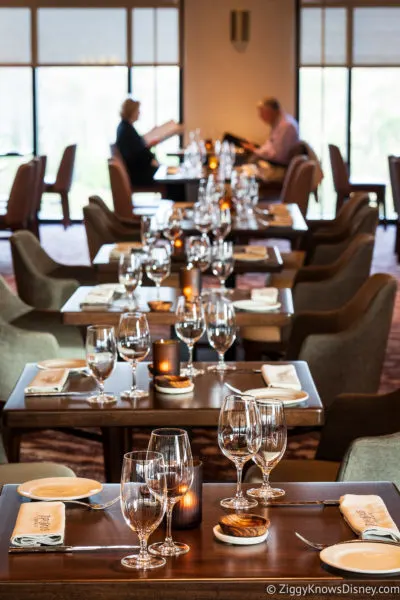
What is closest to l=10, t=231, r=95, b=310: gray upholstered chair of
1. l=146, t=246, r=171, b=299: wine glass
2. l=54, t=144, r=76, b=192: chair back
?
l=146, t=246, r=171, b=299: wine glass

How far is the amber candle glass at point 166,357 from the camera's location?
135 inches

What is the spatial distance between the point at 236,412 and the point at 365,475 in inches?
29.8

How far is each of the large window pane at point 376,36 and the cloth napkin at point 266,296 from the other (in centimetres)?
1009

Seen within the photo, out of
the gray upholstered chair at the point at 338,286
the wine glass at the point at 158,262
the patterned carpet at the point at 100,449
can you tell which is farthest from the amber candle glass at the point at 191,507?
the gray upholstered chair at the point at 338,286

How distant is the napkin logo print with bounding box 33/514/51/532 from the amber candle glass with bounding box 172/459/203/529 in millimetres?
237

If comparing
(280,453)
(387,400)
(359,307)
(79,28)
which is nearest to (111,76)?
(79,28)

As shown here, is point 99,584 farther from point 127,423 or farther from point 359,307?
point 359,307

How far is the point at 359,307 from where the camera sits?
4.74m

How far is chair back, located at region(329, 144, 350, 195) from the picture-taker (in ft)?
44.1

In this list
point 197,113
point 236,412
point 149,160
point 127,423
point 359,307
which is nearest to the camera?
point 236,412

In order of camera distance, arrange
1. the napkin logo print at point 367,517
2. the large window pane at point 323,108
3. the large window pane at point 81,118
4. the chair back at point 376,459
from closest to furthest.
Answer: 1. the napkin logo print at point 367,517
2. the chair back at point 376,459
3. the large window pane at point 323,108
4. the large window pane at point 81,118

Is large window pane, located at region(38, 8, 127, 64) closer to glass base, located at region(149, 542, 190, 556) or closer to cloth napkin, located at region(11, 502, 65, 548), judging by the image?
cloth napkin, located at region(11, 502, 65, 548)

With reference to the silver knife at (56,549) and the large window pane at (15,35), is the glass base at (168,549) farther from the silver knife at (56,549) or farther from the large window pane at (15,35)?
the large window pane at (15,35)

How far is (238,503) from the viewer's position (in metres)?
2.35
